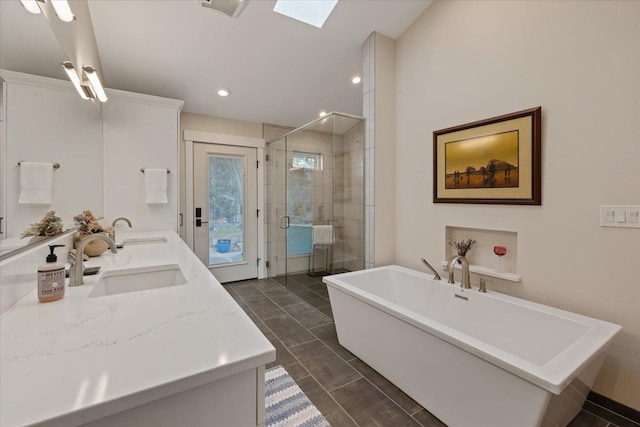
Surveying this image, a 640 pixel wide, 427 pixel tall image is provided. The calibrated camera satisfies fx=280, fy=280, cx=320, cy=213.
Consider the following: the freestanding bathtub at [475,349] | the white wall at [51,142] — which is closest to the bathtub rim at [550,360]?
the freestanding bathtub at [475,349]

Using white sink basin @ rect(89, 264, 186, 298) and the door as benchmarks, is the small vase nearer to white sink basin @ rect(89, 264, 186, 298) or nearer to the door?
white sink basin @ rect(89, 264, 186, 298)

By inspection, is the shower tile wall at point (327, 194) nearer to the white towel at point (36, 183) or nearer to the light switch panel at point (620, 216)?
the light switch panel at point (620, 216)

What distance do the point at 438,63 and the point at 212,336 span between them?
2807 millimetres

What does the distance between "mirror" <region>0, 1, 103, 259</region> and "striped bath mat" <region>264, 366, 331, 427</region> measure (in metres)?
1.50

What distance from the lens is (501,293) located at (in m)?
→ 2.12

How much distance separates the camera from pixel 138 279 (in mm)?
1505

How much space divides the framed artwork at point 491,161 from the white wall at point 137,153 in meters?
2.84

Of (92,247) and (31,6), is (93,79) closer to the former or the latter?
(31,6)

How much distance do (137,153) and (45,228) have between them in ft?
6.34

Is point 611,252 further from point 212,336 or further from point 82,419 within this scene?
point 82,419

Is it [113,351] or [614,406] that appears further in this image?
[614,406]

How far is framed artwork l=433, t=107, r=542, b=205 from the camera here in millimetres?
1937

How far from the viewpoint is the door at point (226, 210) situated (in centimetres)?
405

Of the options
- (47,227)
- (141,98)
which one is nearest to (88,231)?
(47,227)
